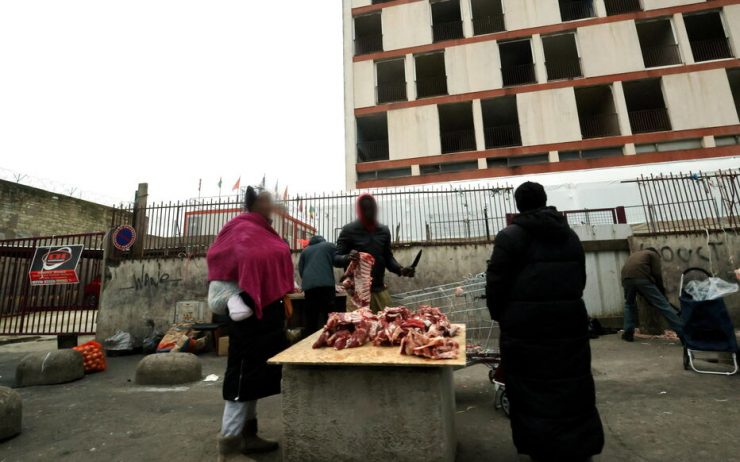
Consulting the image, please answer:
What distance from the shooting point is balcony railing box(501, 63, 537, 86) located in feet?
73.5

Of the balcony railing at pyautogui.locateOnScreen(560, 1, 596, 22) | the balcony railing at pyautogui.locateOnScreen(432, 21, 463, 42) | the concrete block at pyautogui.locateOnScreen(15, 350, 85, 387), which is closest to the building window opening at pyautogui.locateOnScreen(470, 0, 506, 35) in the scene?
the balcony railing at pyautogui.locateOnScreen(432, 21, 463, 42)

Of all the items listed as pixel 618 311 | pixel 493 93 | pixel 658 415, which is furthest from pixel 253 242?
pixel 493 93

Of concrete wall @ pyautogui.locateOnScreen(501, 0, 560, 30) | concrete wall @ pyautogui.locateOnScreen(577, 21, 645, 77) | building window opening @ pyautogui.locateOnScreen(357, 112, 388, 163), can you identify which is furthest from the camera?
building window opening @ pyautogui.locateOnScreen(357, 112, 388, 163)

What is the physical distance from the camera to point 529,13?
2112cm

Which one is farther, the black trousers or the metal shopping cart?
the black trousers

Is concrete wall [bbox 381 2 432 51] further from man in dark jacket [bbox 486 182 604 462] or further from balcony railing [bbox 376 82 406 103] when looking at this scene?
man in dark jacket [bbox 486 182 604 462]

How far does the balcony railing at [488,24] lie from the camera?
73.0ft

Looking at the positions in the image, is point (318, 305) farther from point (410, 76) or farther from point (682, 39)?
point (682, 39)

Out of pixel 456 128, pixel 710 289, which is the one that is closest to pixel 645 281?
pixel 710 289

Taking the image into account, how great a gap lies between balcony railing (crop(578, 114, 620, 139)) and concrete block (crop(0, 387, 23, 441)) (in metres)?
24.7

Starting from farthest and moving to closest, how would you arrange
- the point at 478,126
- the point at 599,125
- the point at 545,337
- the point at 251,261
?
the point at 599,125
the point at 478,126
the point at 251,261
the point at 545,337

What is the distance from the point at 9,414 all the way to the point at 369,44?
26335 millimetres

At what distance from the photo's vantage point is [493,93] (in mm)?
20719

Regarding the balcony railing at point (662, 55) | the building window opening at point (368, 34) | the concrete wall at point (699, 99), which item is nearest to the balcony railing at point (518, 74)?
the balcony railing at point (662, 55)
